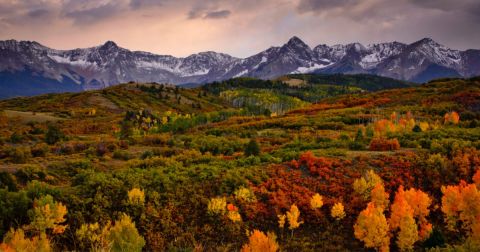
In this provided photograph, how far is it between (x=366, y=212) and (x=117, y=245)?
19523 millimetres

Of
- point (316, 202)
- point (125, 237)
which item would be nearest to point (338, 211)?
point (316, 202)

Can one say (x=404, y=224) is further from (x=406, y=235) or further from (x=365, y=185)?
(x=365, y=185)

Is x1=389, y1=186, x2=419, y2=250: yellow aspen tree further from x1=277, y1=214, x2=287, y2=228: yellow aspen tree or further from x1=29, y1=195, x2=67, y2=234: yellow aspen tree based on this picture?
x1=29, y1=195, x2=67, y2=234: yellow aspen tree

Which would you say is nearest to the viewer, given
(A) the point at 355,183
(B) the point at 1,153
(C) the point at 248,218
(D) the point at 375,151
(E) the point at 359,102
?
(C) the point at 248,218

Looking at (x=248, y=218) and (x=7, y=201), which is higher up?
(x=7, y=201)

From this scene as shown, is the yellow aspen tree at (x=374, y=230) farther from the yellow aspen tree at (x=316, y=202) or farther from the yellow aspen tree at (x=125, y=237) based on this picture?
the yellow aspen tree at (x=125, y=237)

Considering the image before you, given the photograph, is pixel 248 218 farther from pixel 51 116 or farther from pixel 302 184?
pixel 51 116

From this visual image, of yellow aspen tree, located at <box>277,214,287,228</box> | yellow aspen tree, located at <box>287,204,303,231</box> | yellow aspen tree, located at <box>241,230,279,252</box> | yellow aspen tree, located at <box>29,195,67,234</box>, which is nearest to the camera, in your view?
yellow aspen tree, located at <box>241,230,279,252</box>

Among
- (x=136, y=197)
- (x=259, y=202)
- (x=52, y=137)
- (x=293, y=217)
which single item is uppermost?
(x=136, y=197)

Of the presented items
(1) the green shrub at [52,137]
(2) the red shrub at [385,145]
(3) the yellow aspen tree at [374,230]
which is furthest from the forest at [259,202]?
(1) the green shrub at [52,137]

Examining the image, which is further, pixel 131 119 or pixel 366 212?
pixel 131 119

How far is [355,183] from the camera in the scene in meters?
40.8

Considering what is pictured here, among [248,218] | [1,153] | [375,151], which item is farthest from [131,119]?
[248,218]

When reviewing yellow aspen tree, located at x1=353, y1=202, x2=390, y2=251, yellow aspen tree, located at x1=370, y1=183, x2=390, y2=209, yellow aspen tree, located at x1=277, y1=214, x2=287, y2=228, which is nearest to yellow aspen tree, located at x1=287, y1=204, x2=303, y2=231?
yellow aspen tree, located at x1=277, y1=214, x2=287, y2=228
